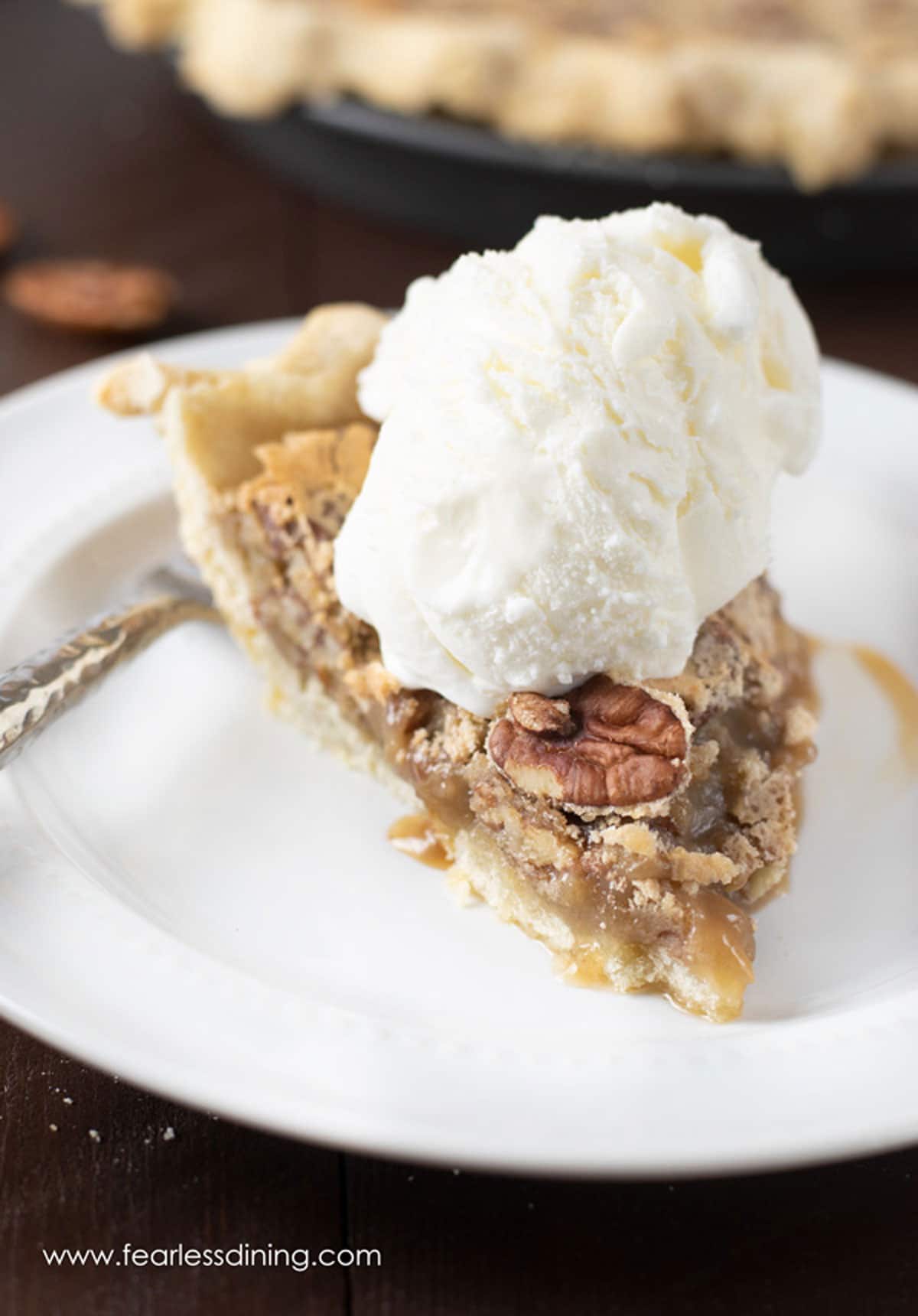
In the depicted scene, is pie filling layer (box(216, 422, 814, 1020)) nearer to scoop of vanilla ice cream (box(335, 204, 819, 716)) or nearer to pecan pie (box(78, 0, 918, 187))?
scoop of vanilla ice cream (box(335, 204, 819, 716))

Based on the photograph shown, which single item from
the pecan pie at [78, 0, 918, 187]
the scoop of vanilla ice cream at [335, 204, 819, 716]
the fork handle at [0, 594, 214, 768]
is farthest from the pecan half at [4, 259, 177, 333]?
the scoop of vanilla ice cream at [335, 204, 819, 716]

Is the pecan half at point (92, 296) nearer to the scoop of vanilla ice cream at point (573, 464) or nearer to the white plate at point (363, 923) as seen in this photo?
the white plate at point (363, 923)

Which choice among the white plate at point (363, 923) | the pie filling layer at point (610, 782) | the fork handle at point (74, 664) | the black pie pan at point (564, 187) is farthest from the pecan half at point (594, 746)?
the black pie pan at point (564, 187)

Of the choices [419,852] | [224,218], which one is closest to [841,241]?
[224,218]

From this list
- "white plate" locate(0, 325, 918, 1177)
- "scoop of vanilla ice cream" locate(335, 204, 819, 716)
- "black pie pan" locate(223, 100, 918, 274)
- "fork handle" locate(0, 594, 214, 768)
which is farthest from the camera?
"black pie pan" locate(223, 100, 918, 274)

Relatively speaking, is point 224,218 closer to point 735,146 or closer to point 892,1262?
point 735,146

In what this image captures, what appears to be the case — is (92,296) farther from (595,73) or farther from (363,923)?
(363,923)
